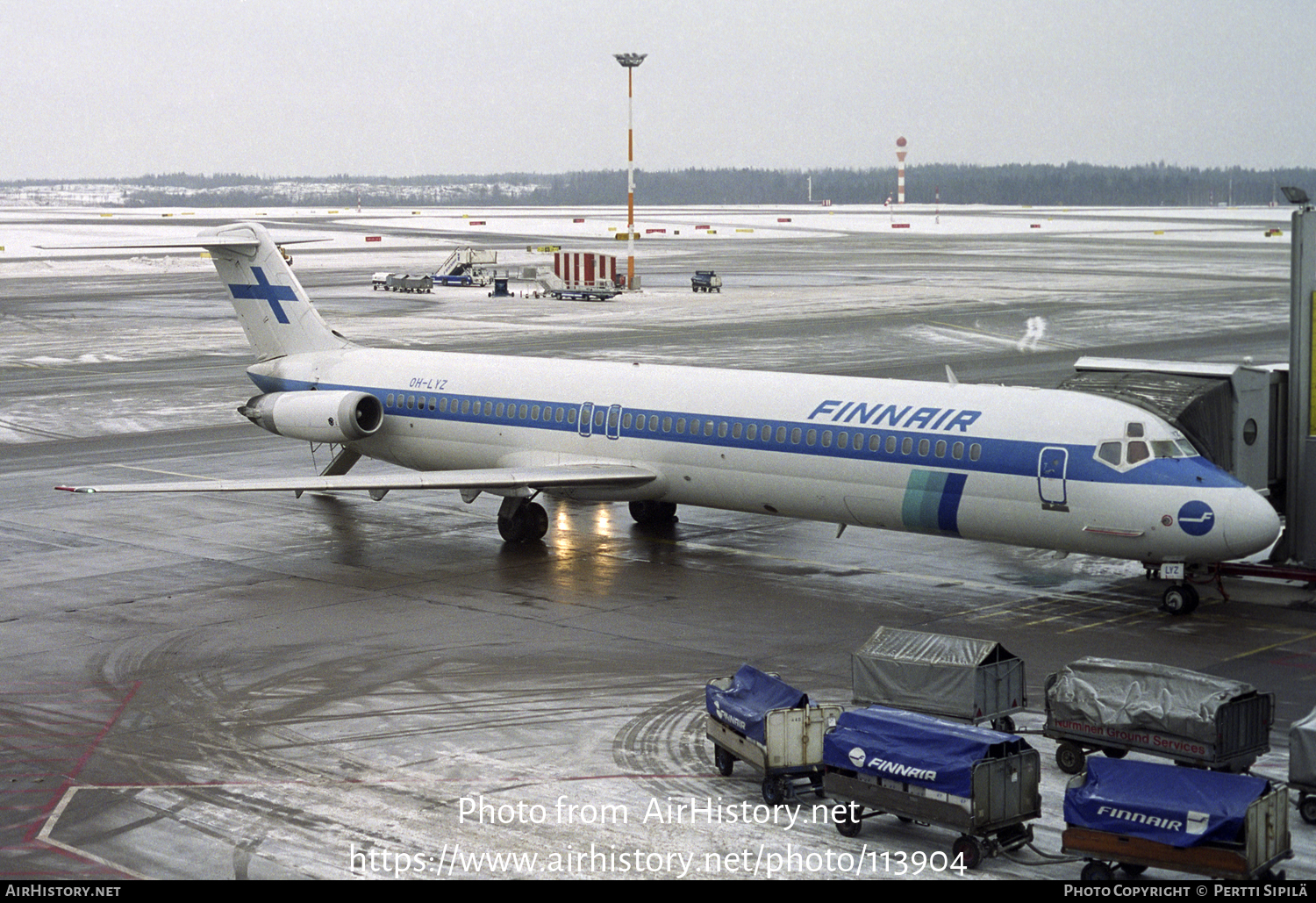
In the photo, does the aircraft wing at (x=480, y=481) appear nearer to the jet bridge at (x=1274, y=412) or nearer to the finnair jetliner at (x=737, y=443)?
the finnair jetliner at (x=737, y=443)

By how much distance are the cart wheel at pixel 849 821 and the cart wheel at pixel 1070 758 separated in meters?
2.93

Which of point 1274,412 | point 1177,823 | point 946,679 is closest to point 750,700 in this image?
point 946,679

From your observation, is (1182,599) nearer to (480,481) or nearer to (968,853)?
(968,853)

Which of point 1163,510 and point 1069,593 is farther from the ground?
point 1163,510

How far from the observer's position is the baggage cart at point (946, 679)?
17031 mm

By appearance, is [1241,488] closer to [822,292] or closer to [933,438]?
[933,438]

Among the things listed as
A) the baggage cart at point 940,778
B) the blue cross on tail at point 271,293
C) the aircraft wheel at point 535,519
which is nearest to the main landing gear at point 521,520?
the aircraft wheel at point 535,519

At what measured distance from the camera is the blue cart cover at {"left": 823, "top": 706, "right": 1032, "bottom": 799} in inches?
554

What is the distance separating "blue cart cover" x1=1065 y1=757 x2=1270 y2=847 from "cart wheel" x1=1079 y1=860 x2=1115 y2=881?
1.29 feet

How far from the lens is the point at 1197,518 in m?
22.3

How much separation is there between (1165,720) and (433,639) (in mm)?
10730

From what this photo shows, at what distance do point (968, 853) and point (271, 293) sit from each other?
23285 millimetres
